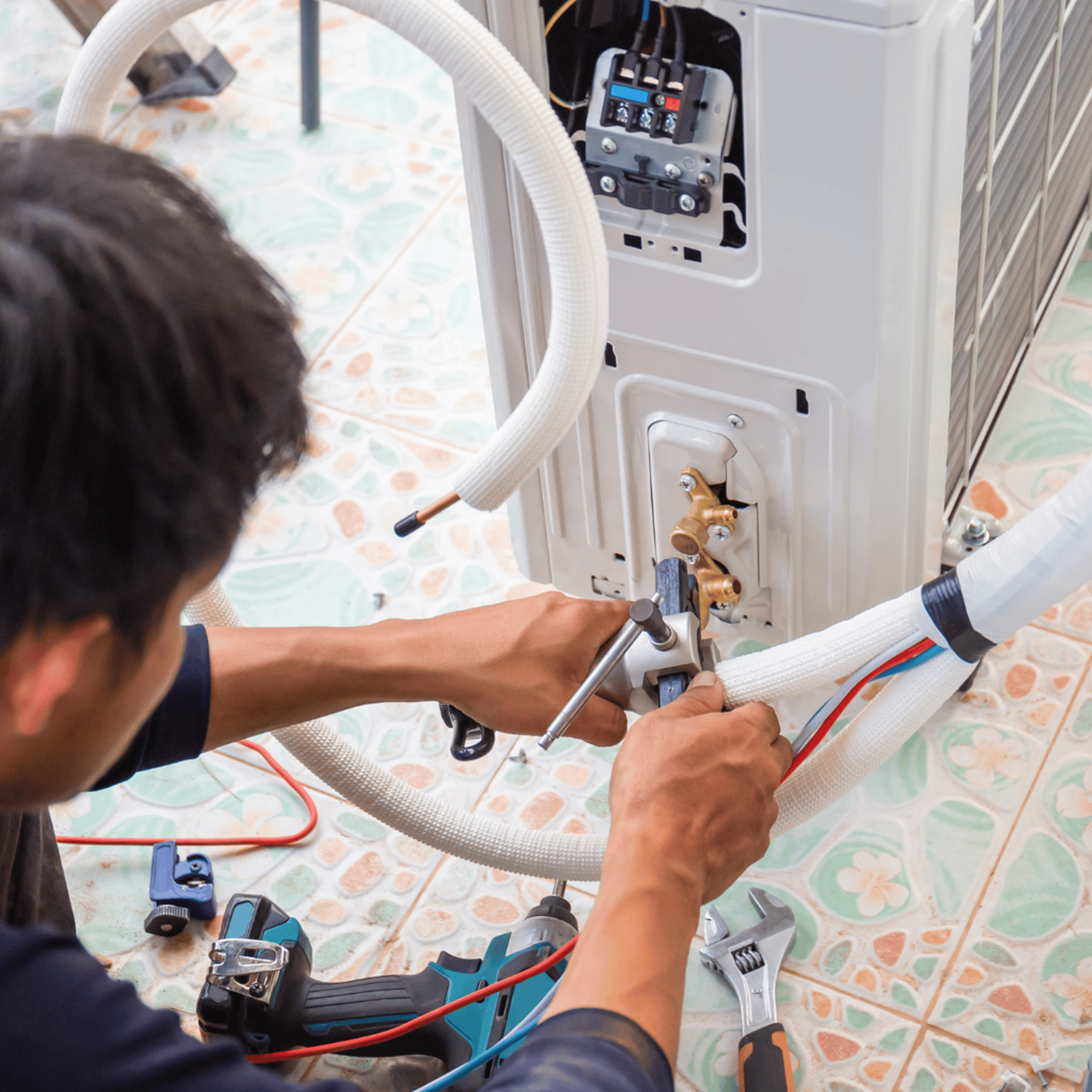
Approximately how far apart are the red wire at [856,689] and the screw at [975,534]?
450 millimetres

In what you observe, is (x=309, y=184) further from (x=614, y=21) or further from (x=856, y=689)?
(x=856, y=689)

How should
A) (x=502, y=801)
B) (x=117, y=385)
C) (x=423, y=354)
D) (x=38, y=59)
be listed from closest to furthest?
(x=117, y=385), (x=502, y=801), (x=423, y=354), (x=38, y=59)

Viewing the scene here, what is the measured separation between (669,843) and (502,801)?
24.7 inches

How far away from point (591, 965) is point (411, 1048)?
511 mm

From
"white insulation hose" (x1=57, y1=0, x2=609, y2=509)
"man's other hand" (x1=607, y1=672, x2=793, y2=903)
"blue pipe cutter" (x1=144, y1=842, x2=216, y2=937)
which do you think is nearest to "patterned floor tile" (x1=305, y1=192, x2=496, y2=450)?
"blue pipe cutter" (x1=144, y1=842, x2=216, y2=937)

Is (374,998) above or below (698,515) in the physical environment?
below

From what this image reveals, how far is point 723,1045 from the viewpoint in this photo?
4.06 ft

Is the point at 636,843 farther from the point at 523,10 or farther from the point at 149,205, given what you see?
the point at 523,10

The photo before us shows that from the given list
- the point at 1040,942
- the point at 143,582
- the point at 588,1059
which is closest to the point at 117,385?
the point at 143,582

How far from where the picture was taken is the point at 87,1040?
625 mm

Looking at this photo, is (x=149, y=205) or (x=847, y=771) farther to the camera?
(x=847, y=771)

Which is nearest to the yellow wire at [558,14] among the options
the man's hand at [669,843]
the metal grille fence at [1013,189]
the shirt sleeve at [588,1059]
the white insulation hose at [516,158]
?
the white insulation hose at [516,158]

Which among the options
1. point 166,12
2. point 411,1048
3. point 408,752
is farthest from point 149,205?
point 408,752

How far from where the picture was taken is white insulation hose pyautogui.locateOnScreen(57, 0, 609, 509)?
846mm
